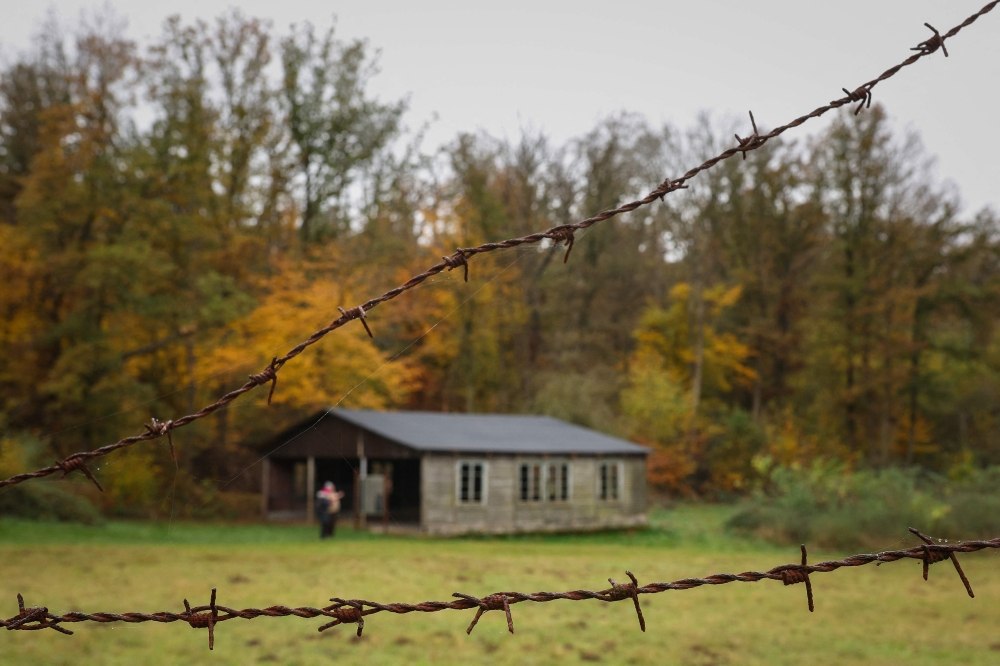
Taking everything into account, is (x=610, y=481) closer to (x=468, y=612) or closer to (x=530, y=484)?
(x=530, y=484)

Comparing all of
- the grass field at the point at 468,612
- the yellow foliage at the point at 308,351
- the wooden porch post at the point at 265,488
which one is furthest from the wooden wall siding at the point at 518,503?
the wooden porch post at the point at 265,488

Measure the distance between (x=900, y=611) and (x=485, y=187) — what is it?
2482cm

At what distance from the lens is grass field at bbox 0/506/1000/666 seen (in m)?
9.00

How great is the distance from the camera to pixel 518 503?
2555cm

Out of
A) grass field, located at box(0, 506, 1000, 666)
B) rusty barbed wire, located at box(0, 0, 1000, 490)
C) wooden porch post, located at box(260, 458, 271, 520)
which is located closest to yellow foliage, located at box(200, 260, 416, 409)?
wooden porch post, located at box(260, 458, 271, 520)

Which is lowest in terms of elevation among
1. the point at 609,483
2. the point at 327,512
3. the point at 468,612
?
the point at 468,612

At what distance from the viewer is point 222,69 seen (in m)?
33.6

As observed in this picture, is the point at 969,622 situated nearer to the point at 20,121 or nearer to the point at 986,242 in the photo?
the point at 986,242

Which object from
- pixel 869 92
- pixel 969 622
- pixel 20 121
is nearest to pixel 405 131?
pixel 20 121

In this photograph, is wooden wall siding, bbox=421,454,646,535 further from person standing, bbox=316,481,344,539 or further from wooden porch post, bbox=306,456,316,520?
wooden porch post, bbox=306,456,316,520

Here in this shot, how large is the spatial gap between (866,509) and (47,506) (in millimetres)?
19252

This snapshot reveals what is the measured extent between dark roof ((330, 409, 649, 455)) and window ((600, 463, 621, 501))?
50 cm

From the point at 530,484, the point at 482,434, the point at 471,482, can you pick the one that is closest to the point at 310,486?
the point at 471,482

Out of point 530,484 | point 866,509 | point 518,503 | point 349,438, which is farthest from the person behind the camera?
point 530,484
